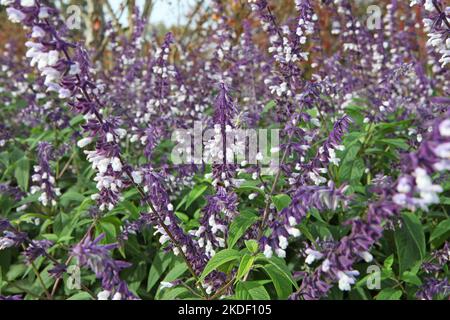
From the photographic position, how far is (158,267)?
465 cm

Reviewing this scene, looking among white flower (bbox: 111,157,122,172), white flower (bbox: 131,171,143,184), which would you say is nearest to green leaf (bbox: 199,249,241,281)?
white flower (bbox: 131,171,143,184)

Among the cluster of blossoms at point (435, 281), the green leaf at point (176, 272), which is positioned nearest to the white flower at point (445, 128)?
the cluster of blossoms at point (435, 281)

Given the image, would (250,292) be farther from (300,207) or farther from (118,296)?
(118,296)

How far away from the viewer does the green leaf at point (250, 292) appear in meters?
3.49

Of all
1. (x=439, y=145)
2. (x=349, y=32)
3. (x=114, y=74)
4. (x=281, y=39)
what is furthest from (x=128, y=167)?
(x=114, y=74)

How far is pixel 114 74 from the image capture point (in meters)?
8.42

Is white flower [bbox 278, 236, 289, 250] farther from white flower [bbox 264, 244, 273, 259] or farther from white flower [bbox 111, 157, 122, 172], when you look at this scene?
white flower [bbox 111, 157, 122, 172]

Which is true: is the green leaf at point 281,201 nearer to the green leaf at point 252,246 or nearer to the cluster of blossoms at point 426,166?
the green leaf at point 252,246

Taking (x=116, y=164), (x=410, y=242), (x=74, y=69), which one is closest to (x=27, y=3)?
(x=74, y=69)

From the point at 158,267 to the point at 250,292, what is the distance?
4.42ft

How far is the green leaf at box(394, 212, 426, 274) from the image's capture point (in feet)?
13.9

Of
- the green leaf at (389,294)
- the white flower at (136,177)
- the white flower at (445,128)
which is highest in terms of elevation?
the white flower at (445,128)

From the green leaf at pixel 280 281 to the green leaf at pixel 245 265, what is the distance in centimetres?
19
